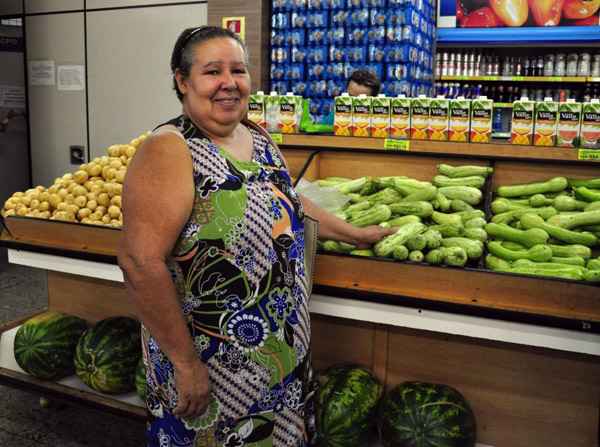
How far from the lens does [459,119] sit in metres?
2.85

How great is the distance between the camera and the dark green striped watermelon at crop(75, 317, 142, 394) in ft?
8.69

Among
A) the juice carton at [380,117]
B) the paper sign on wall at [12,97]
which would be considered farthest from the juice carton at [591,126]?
the paper sign on wall at [12,97]

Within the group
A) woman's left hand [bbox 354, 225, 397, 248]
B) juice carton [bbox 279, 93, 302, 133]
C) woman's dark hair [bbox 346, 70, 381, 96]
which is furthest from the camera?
woman's dark hair [bbox 346, 70, 381, 96]

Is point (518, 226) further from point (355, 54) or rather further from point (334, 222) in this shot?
point (355, 54)

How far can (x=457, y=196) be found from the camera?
259cm

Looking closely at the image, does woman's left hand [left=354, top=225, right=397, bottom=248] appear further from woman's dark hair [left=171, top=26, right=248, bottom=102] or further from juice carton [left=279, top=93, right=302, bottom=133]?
juice carton [left=279, top=93, right=302, bottom=133]

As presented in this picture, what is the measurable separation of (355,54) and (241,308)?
4.54 metres

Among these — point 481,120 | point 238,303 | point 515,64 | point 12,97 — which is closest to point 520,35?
point 515,64

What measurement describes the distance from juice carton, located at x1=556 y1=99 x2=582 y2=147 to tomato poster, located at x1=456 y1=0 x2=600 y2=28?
496 centimetres

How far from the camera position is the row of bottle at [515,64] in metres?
7.02

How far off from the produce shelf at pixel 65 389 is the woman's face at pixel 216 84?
4.79 ft

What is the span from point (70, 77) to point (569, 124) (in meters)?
5.36

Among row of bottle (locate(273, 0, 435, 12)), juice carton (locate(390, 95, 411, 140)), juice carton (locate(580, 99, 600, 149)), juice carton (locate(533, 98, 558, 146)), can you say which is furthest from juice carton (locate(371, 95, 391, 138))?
row of bottle (locate(273, 0, 435, 12))

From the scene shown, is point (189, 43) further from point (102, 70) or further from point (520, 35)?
point (520, 35)
